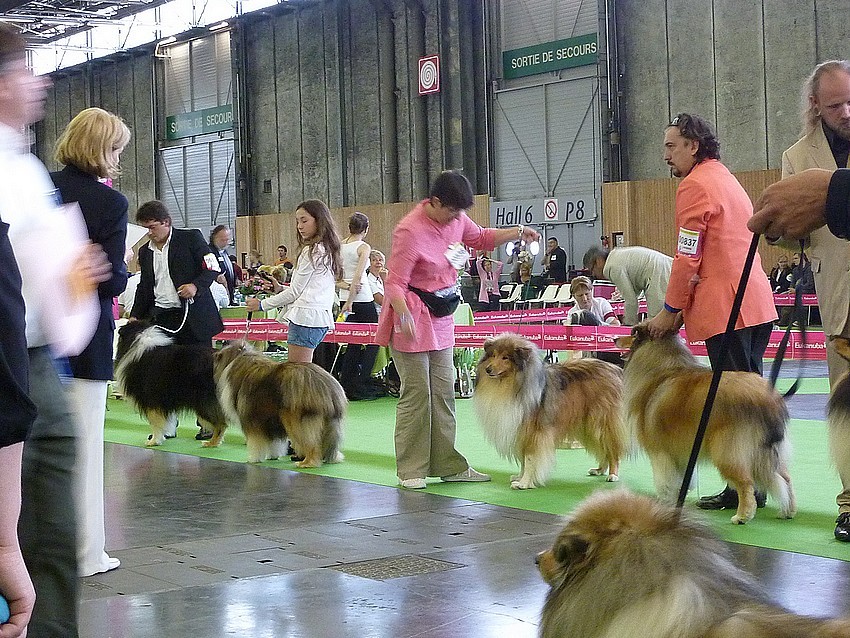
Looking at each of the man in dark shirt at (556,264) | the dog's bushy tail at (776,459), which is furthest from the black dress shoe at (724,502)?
the man in dark shirt at (556,264)

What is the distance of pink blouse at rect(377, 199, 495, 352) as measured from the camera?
599 centimetres

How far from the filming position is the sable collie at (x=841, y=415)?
359 centimetres

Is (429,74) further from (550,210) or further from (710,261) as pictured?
(710,261)

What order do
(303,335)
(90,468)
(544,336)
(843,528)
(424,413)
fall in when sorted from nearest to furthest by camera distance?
1. (90,468)
2. (843,528)
3. (424,413)
4. (303,335)
5. (544,336)

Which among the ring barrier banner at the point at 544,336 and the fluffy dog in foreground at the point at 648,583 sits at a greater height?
the ring barrier banner at the point at 544,336

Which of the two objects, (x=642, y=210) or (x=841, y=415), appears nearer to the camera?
(x=841, y=415)

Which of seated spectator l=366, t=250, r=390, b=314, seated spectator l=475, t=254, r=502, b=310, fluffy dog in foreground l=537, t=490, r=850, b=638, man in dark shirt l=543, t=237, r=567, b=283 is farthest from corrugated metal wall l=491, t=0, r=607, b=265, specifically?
fluffy dog in foreground l=537, t=490, r=850, b=638

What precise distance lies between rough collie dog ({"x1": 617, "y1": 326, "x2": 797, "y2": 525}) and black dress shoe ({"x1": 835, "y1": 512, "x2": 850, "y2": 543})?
0.37 metres

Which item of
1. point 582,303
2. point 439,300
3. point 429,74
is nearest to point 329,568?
point 439,300

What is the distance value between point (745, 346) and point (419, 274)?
1790mm

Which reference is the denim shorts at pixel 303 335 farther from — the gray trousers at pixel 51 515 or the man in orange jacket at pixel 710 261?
the gray trousers at pixel 51 515

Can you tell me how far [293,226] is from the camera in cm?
2544

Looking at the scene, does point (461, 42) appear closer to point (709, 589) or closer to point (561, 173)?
point (561, 173)

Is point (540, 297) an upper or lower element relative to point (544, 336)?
upper
